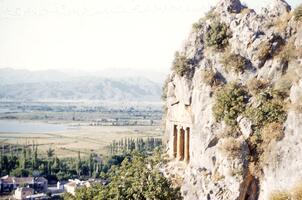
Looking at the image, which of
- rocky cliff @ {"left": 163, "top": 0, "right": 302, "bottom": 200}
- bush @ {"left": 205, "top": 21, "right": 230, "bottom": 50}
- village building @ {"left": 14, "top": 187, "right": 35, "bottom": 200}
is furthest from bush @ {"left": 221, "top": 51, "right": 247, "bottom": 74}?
village building @ {"left": 14, "top": 187, "right": 35, "bottom": 200}

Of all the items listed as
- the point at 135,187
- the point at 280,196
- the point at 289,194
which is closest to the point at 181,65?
the point at 135,187

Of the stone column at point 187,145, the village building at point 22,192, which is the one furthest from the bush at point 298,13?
the village building at point 22,192

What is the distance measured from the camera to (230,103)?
2339 cm

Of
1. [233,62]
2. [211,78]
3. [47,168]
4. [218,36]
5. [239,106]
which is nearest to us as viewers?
[239,106]

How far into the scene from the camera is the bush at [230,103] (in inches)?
914

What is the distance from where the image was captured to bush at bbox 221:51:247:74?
80.2 ft

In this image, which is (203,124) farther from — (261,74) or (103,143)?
(103,143)

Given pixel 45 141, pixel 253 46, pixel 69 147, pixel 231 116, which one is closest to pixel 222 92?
pixel 231 116

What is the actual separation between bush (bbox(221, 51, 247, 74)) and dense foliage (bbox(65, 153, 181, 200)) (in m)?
6.61

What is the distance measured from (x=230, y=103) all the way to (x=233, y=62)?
2.47 m

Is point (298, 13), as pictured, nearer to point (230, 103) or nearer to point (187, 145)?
point (230, 103)

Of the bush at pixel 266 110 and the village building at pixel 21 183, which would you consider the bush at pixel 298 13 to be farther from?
the village building at pixel 21 183

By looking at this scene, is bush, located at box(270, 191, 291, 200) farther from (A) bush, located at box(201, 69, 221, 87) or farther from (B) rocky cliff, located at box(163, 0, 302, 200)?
(A) bush, located at box(201, 69, 221, 87)

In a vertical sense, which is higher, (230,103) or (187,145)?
(230,103)
